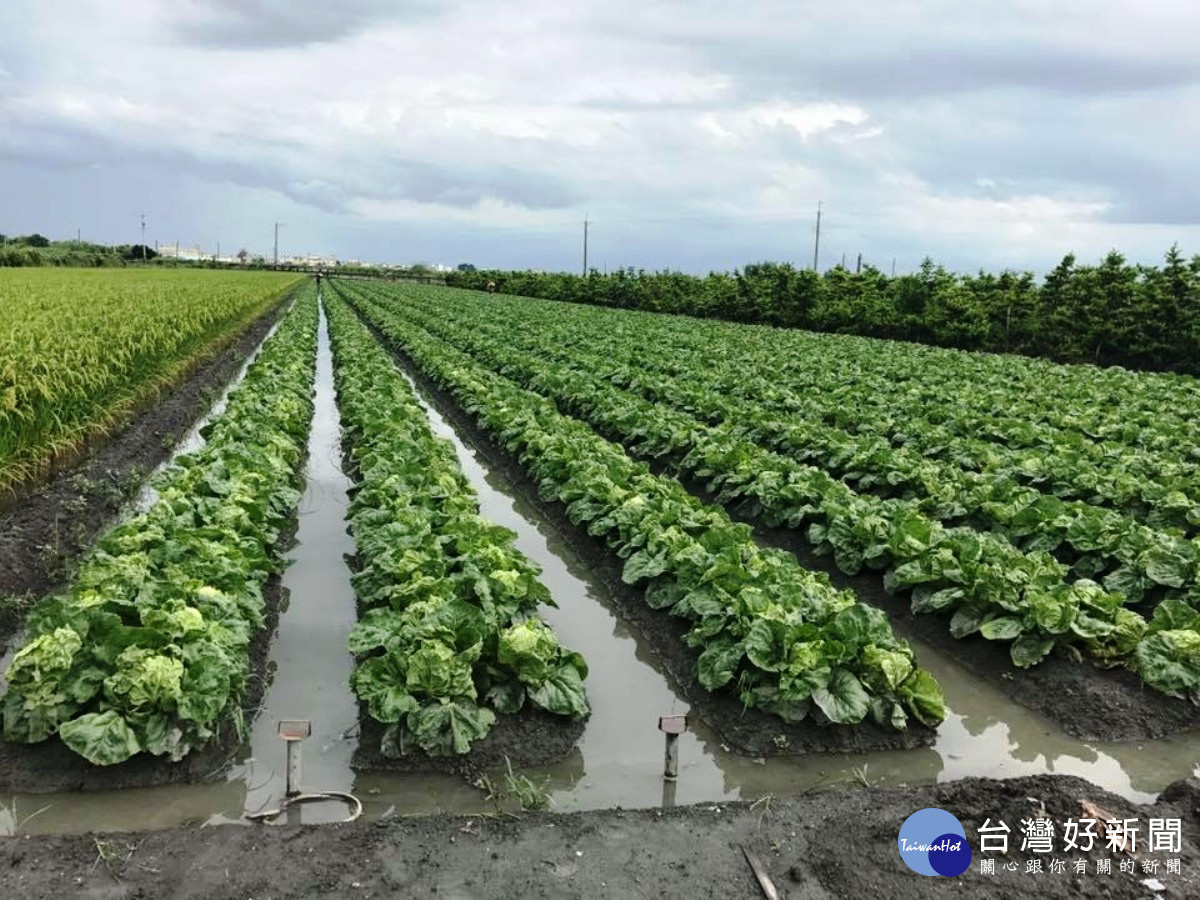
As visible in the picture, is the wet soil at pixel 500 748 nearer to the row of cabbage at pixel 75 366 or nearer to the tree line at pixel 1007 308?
the row of cabbage at pixel 75 366

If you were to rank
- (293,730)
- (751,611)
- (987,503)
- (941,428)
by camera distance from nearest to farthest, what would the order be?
(293,730) → (751,611) → (987,503) → (941,428)

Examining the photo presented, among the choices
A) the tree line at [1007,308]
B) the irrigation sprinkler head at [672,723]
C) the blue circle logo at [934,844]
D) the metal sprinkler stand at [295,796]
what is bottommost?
the metal sprinkler stand at [295,796]

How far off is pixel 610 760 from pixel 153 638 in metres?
2.54

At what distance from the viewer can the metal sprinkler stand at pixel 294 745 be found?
4.08 m

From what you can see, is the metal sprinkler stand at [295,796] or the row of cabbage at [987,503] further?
the row of cabbage at [987,503]

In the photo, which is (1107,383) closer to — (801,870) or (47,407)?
(801,870)

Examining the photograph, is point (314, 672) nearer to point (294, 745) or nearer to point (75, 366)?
point (294, 745)

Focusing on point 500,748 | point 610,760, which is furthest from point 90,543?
point 610,760

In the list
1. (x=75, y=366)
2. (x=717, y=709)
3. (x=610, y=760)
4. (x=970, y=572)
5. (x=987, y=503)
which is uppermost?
(x=75, y=366)

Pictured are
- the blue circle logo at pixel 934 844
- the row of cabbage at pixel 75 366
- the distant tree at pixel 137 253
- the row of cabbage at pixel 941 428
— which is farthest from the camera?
the distant tree at pixel 137 253

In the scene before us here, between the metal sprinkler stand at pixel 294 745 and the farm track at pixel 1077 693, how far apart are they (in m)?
4.40

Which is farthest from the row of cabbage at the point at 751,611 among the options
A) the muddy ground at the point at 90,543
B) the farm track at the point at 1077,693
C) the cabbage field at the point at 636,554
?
the muddy ground at the point at 90,543

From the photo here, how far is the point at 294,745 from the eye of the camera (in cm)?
429

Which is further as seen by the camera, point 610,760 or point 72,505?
point 72,505
